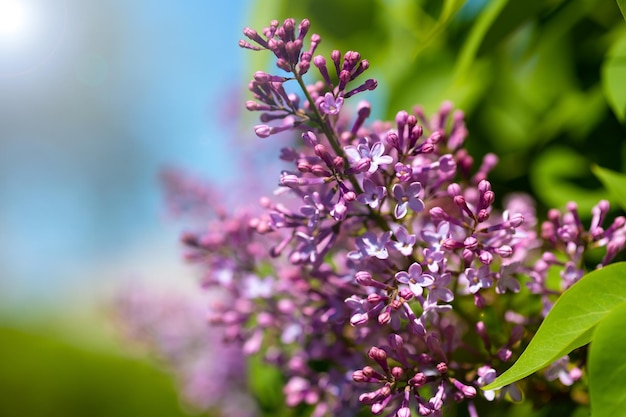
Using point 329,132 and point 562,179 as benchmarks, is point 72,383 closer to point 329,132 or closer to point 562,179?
point 562,179

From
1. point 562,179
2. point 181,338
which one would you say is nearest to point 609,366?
point 562,179

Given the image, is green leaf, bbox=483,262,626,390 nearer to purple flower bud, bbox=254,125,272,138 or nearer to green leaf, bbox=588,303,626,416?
green leaf, bbox=588,303,626,416

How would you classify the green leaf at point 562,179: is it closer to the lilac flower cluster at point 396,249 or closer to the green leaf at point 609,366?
the lilac flower cluster at point 396,249

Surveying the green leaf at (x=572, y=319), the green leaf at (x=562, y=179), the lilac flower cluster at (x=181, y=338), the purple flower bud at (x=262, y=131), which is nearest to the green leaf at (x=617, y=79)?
the green leaf at (x=562, y=179)

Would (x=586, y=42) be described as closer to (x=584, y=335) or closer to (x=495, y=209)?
(x=495, y=209)

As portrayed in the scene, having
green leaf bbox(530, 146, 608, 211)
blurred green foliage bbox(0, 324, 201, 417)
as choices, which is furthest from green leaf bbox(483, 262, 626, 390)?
blurred green foliage bbox(0, 324, 201, 417)

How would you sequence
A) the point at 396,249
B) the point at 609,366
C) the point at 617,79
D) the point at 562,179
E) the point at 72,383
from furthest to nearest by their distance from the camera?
the point at 72,383
the point at 562,179
the point at 617,79
the point at 396,249
the point at 609,366

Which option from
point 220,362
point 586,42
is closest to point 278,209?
point 586,42
